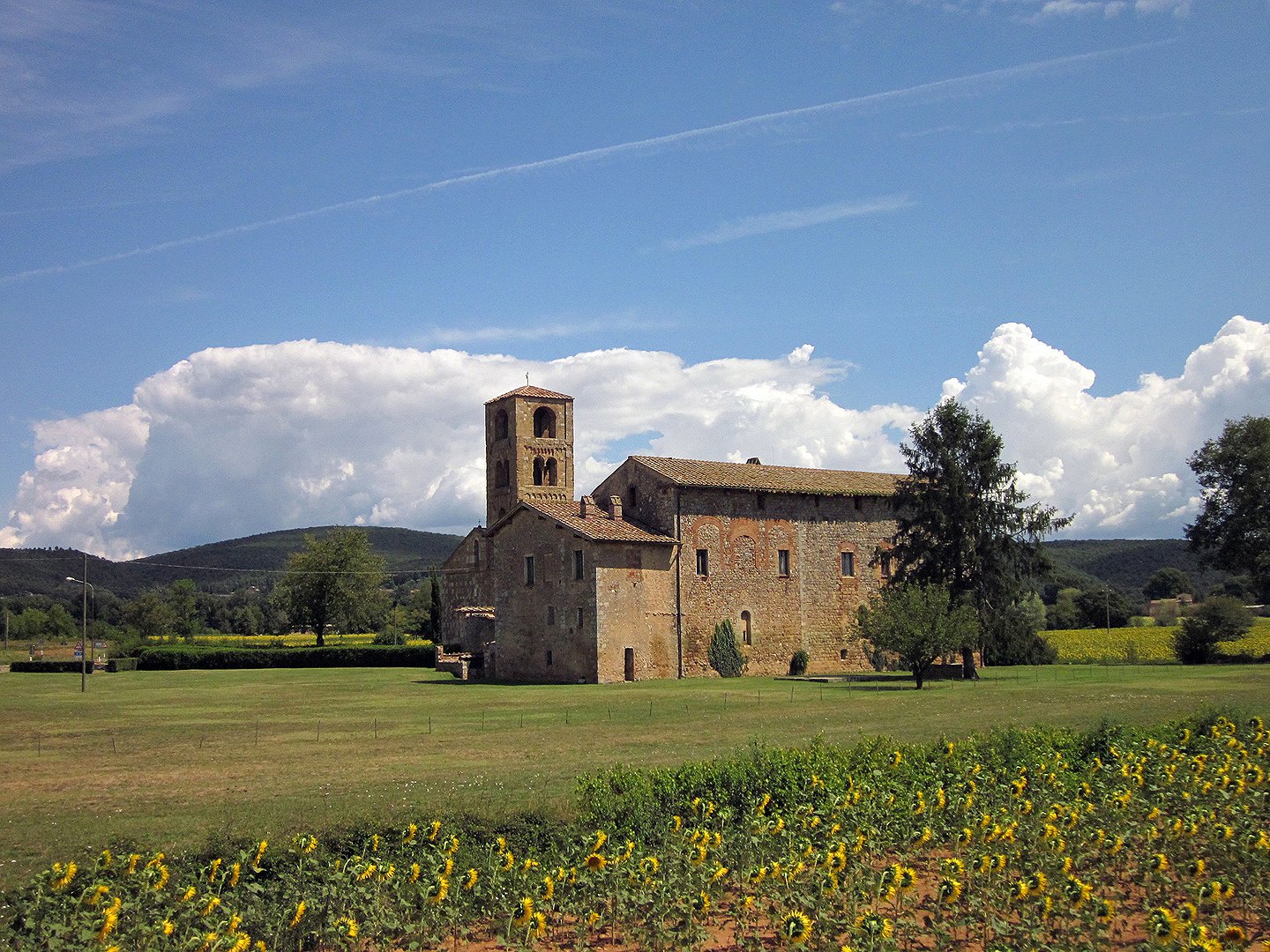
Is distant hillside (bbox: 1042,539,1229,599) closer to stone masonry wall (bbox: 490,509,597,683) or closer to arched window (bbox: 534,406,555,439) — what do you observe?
arched window (bbox: 534,406,555,439)

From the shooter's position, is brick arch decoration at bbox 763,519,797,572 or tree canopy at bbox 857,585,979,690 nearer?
tree canopy at bbox 857,585,979,690

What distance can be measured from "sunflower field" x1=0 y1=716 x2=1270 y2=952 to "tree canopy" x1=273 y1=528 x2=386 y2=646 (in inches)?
3144

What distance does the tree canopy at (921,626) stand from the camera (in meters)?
40.2

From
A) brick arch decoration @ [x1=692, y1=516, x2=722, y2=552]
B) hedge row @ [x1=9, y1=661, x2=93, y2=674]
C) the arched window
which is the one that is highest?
the arched window

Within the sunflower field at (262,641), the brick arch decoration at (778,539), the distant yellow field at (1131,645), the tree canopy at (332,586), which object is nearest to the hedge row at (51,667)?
the sunflower field at (262,641)

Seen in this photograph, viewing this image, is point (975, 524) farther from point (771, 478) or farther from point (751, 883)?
point (751, 883)

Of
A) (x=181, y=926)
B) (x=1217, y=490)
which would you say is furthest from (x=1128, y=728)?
(x=1217, y=490)

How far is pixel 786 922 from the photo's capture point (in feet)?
29.7

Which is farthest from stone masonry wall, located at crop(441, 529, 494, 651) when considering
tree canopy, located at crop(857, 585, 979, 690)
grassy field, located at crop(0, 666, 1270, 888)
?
tree canopy, located at crop(857, 585, 979, 690)

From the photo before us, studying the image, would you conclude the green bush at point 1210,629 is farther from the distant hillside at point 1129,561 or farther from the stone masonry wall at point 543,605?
the distant hillside at point 1129,561

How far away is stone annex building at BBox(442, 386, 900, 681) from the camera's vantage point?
46.4 m

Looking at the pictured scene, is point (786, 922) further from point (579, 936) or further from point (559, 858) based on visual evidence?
point (559, 858)

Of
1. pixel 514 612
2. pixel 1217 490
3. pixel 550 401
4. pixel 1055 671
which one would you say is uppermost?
pixel 550 401

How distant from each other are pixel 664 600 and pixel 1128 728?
30427 millimetres
